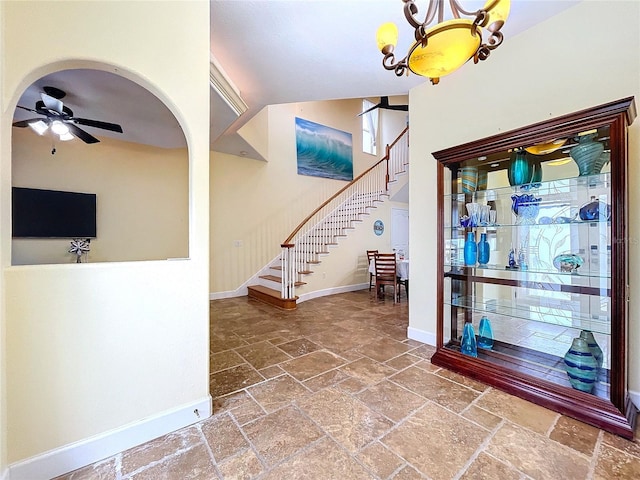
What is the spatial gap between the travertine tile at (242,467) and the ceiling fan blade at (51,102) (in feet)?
11.1

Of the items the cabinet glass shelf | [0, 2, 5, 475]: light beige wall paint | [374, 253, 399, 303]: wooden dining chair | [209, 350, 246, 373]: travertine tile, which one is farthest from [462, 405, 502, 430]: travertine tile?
[374, 253, 399, 303]: wooden dining chair

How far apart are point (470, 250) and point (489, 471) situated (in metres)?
1.75

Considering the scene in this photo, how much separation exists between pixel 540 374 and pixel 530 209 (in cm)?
137

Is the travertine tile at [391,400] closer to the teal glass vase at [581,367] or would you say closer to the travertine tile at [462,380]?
the travertine tile at [462,380]

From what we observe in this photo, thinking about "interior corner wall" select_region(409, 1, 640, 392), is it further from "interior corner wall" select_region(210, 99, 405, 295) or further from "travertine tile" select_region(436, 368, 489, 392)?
"interior corner wall" select_region(210, 99, 405, 295)

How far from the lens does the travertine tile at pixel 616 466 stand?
1.34 metres

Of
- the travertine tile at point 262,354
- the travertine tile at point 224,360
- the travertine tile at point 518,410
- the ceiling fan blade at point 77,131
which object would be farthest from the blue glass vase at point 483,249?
the ceiling fan blade at point 77,131

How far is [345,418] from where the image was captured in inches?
70.2

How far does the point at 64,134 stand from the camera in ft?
9.86

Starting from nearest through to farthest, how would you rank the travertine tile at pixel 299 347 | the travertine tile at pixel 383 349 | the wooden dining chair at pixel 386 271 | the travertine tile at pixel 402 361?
the travertine tile at pixel 402 361 → the travertine tile at pixel 383 349 → the travertine tile at pixel 299 347 → the wooden dining chair at pixel 386 271

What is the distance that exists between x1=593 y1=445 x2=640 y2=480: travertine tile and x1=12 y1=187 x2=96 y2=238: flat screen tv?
5960 millimetres

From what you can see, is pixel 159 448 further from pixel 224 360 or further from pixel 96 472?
pixel 224 360

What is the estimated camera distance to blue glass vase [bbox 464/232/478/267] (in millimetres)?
2586

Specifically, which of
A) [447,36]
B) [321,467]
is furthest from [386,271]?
[447,36]
